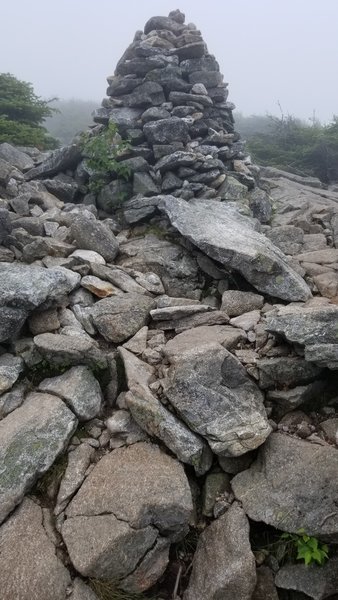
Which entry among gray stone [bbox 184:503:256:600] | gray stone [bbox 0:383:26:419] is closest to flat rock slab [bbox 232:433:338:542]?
gray stone [bbox 184:503:256:600]

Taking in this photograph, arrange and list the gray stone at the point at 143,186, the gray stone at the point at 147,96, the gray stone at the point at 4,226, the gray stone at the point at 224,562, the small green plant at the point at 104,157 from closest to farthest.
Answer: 1. the gray stone at the point at 224,562
2. the gray stone at the point at 4,226
3. the gray stone at the point at 143,186
4. the small green plant at the point at 104,157
5. the gray stone at the point at 147,96

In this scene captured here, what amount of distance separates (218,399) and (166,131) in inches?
420

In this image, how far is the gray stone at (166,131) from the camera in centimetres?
1402

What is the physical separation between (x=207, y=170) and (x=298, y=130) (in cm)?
1534

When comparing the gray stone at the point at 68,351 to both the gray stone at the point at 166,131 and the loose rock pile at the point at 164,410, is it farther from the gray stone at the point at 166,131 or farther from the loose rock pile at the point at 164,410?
the gray stone at the point at 166,131

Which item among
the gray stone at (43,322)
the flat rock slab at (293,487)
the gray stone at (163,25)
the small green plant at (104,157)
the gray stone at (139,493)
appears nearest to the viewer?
the gray stone at (139,493)

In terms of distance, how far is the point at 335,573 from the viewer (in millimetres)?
5383

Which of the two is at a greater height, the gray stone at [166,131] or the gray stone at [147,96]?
the gray stone at [147,96]

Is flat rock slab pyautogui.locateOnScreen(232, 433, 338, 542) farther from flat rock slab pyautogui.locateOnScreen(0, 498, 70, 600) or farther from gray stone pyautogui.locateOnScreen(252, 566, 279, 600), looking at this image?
flat rock slab pyautogui.locateOnScreen(0, 498, 70, 600)

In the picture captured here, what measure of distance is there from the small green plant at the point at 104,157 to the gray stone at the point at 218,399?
8.24 m

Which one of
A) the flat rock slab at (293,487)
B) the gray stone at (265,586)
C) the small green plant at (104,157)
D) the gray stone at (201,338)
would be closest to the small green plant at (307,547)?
the flat rock slab at (293,487)

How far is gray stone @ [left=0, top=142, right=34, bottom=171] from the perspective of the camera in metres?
14.8

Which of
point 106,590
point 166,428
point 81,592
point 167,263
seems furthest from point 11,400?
point 167,263

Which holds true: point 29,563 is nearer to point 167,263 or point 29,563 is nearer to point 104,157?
point 167,263
